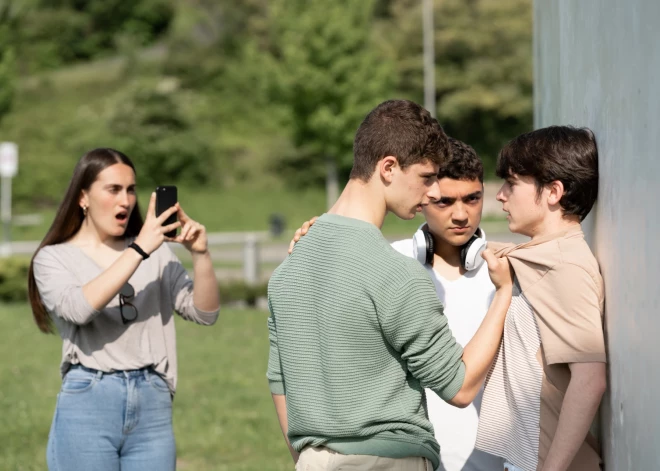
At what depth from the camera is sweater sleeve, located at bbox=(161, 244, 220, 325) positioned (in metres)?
4.50

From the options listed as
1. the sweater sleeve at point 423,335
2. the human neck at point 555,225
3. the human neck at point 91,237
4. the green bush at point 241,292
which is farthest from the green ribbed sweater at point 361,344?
the green bush at point 241,292

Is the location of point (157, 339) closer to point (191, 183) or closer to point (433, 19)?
point (191, 183)

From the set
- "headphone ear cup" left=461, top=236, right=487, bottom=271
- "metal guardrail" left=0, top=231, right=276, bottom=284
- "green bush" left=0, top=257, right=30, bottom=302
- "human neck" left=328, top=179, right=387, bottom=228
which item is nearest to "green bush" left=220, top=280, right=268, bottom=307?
"metal guardrail" left=0, top=231, right=276, bottom=284

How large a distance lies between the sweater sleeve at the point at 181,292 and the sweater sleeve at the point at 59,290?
440mm

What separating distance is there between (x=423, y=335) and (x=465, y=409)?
971 millimetres

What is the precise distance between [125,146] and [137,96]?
2.33 m

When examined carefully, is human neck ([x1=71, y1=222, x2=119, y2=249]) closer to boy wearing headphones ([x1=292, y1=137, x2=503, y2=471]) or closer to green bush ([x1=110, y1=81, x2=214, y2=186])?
boy wearing headphones ([x1=292, y1=137, x2=503, y2=471])

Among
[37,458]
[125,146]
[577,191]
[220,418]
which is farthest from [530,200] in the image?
[125,146]

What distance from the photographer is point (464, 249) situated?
142 inches

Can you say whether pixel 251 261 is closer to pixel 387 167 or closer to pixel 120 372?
pixel 120 372

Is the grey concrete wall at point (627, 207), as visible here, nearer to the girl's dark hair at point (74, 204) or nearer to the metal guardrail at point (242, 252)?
the girl's dark hair at point (74, 204)

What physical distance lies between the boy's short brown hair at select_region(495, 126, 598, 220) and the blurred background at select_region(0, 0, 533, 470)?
23.6 m

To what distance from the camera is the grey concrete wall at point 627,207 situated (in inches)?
86.8

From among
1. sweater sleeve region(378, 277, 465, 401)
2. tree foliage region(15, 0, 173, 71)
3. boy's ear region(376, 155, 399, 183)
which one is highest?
tree foliage region(15, 0, 173, 71)
